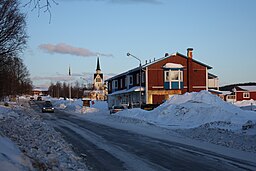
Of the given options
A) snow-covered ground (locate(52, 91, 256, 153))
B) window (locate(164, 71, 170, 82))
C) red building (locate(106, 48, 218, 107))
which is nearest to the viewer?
snow-covered ground (locate(52, 91, 256, 153))

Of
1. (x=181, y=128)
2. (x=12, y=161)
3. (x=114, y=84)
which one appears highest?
(x=114, y=84)

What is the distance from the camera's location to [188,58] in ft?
181

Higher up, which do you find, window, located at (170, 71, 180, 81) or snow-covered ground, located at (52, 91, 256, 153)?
window, located at (170, 71, 180, 81)

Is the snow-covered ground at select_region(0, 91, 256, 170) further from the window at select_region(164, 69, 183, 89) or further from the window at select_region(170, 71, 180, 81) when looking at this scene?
the window at select_region(170, 71, 180, 81)

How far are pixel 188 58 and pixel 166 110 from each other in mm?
20945

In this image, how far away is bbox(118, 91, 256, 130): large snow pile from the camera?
2808cm

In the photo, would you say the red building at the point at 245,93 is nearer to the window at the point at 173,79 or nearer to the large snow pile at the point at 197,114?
the window at the point at 173,79

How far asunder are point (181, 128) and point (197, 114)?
6.09m

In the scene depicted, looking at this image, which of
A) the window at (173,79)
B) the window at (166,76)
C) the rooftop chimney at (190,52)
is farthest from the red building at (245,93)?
the window at (166,76)

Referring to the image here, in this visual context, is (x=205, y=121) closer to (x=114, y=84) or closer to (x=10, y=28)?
(x=10, y=28)

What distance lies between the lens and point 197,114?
32219 mm

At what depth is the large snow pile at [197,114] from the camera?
92.1ft

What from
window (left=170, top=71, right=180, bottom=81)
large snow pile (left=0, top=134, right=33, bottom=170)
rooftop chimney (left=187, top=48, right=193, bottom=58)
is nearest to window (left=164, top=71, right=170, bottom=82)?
window (left=170, top=71, right=180, bottom=81)

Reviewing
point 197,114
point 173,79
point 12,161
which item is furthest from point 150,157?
point 173,79
